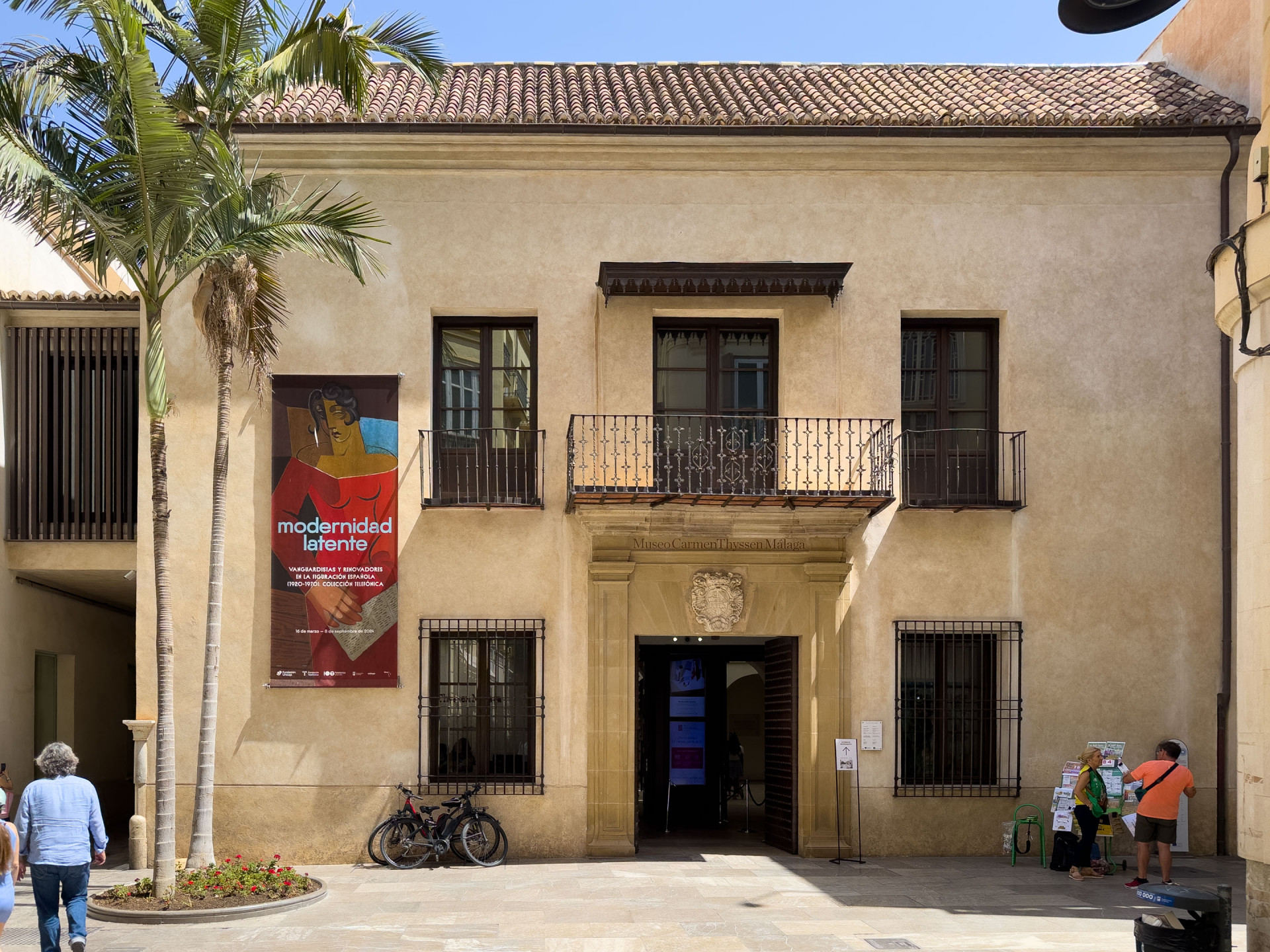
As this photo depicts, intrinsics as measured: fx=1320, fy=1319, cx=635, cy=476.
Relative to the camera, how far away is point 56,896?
9.16 m

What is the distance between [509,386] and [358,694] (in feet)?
13.3

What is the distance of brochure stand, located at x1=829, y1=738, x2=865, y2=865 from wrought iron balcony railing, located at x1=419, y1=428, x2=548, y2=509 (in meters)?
4.58

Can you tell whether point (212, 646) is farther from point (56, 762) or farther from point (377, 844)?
point (377, 844)

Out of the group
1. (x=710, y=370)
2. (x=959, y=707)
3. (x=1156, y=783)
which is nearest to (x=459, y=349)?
(x=710, y=370)

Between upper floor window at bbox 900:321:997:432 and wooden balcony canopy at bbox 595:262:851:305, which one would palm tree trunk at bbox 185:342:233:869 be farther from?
upper floor window at bbox 900:321:997:432

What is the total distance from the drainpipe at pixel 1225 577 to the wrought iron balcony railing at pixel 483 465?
816 centimetres

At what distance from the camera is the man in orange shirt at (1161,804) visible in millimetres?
13211

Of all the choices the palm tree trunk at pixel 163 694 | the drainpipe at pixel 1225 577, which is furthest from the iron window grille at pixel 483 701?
the drainpipe at pixel 1225 577

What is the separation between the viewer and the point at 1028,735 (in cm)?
1556

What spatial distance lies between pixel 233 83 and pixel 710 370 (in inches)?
252

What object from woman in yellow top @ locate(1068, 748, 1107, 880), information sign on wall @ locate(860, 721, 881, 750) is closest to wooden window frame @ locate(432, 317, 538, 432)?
information sign on wall @ locate(860, 721, 881, 750)

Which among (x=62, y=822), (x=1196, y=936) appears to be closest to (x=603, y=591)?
(x=62, y=822)

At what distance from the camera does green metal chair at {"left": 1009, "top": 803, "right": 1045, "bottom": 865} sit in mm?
14789

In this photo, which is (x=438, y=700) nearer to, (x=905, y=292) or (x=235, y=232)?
(x=235, y=232)
